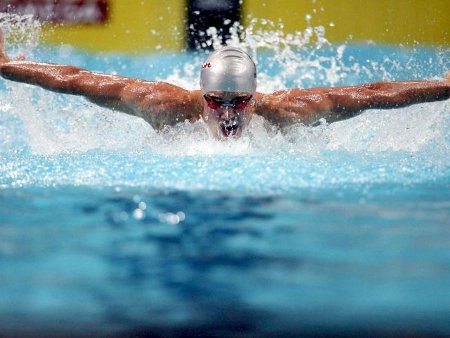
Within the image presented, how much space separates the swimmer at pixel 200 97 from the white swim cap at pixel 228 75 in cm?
4

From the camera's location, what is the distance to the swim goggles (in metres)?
2.60

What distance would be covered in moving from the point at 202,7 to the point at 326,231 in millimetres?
4465

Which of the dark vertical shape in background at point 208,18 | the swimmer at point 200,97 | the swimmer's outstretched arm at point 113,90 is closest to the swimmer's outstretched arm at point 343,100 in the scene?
the swimmer at point 200,97

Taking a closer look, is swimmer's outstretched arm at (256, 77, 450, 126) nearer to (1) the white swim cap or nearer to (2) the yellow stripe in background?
(1) the white swim cap

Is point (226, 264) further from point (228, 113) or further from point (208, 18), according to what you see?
point (208, 18)

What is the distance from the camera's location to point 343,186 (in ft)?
6.34

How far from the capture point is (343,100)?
281 centimetres

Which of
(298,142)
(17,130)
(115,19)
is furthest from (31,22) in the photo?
(298,142)

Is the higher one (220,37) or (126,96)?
A: (220,37)

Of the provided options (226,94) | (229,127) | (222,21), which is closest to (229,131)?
(229,127)

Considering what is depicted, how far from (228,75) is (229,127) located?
21 centimetres

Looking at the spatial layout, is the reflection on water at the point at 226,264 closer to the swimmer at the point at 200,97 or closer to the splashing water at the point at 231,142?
the splashing water at the point at 231,142

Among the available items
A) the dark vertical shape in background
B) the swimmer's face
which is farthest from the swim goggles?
the dark vertical shape in background

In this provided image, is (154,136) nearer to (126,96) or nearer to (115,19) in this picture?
(126,96)
